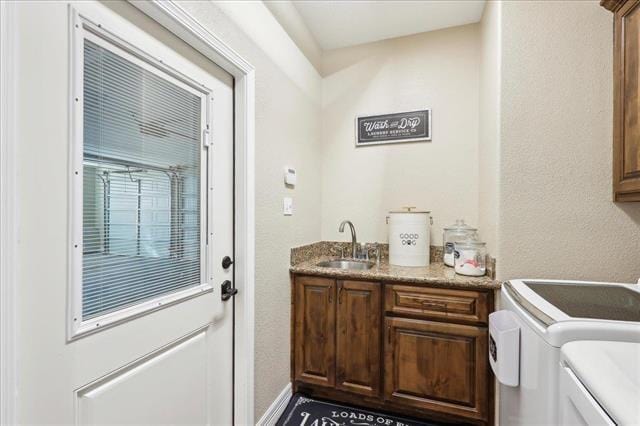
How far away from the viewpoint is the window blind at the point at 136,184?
35.9 inches

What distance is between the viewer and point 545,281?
146 cm

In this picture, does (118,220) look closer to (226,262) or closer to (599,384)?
(226,262)

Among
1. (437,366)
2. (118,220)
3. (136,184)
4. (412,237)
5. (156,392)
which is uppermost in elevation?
(136,184)

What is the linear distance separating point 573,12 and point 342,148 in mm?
1591

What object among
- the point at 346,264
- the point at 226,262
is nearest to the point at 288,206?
the point at 226,262

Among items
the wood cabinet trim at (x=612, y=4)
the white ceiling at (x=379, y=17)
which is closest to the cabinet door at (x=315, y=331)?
the white ceiling at (x=379, y=17)

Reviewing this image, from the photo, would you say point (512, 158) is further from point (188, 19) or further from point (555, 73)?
point (188, 19)

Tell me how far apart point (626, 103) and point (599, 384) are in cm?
130

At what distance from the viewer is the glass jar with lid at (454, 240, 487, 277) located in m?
1.80

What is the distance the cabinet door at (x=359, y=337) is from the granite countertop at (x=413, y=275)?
6 cm

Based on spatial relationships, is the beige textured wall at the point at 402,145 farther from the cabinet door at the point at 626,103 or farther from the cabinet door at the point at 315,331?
the cabinet door at the point at 626,103

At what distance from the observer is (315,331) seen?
2021 millimetres

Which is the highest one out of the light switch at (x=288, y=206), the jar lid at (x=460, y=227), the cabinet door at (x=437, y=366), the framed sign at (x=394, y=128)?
the framed sign at (x=394, y=128)

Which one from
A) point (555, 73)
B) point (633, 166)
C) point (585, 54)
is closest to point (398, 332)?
point (633, 166)
